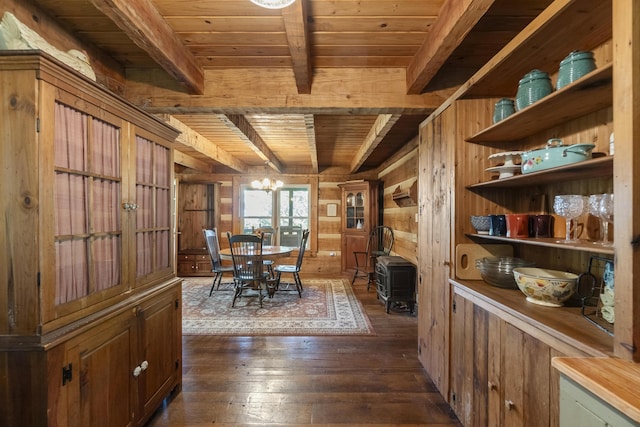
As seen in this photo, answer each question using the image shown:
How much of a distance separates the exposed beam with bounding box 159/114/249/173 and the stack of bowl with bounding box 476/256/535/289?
2.84 m

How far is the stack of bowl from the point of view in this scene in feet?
5.38

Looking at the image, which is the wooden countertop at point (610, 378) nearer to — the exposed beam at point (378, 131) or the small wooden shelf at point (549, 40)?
the small wooden shelf at point (549, 40)

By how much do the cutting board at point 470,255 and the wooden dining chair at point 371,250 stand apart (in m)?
3.35

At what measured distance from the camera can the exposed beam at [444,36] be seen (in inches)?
52.4

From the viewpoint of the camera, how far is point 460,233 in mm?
1850

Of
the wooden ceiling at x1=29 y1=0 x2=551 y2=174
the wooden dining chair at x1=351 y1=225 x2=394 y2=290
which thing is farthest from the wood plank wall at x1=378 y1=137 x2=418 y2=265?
the wooden ceiling at x1=29 y1=0 x2=551 y2=174

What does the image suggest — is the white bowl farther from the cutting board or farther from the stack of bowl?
the cutting board

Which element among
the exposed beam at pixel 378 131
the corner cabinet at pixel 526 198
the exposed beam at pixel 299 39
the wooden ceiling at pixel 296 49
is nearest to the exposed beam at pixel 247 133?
the wooden ceiling at pixel 296 49

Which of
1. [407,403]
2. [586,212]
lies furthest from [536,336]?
[407,403]

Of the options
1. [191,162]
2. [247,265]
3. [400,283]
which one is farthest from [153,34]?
[191,162]

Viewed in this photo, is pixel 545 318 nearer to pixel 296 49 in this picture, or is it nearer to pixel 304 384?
pixel 304 384

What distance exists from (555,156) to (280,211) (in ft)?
18.5

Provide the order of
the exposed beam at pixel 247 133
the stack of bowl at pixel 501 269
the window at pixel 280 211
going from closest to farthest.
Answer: the stack of bowl at pixel 501 269
the exposed beam at pixel 247 133
the window at pixel 280 211

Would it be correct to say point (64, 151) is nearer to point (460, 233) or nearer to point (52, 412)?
point (52, 412)
